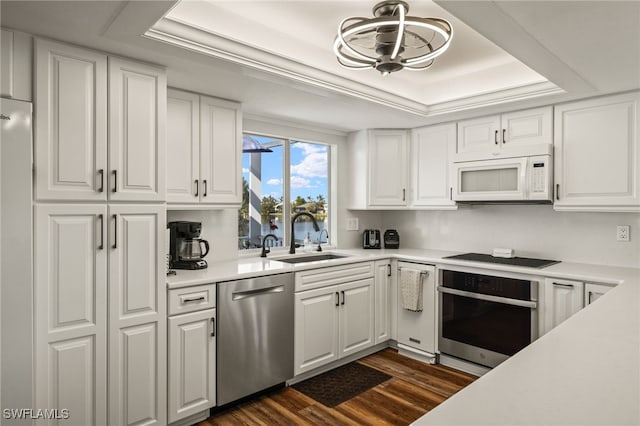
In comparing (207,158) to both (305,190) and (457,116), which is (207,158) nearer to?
(305,190)

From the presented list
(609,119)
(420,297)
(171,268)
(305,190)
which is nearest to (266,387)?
(171,268)

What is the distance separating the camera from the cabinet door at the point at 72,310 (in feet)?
6.07

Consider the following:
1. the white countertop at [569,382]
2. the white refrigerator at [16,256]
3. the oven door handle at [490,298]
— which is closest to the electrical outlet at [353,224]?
the oven door handle at [490,298]

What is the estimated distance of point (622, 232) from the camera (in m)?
2.91

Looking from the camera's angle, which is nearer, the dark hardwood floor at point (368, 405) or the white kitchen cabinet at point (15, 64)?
the white kitchen cabinet at point (15, 64)

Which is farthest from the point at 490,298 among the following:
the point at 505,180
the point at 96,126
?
the point at 96,126

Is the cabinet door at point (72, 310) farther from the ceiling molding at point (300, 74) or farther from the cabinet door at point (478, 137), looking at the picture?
the cabinet door at point (478, 137)

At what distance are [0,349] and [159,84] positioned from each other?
58.2 inches

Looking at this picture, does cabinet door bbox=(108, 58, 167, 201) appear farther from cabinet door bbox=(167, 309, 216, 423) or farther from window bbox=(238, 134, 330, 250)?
window bbox=(238, 134, 330, 250)

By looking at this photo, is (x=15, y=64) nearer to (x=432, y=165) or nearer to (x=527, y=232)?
(x=432, y=165)

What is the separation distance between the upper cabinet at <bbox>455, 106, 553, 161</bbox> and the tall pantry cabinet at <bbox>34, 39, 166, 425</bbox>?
8.18ft

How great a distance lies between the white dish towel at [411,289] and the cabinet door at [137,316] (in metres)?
2.05

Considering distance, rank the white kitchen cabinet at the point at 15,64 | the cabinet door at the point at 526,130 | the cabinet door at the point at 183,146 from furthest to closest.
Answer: the cabinet door at the point at 526,130 → the cabinet door at the point at 183,146 → the white kitchen cabinet at the point at 15,64

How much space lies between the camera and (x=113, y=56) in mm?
2053
